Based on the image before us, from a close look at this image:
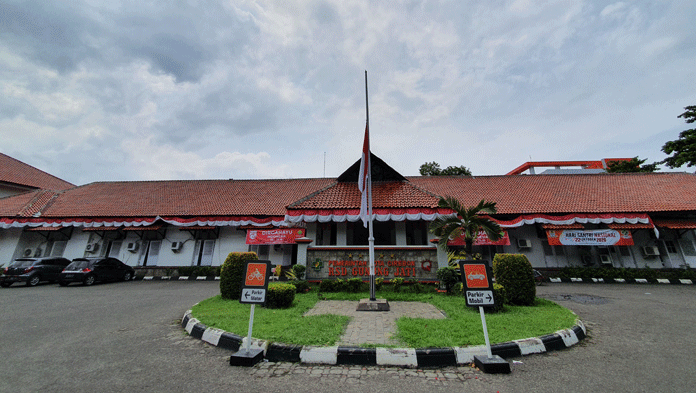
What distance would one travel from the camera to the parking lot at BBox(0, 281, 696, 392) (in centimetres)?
352

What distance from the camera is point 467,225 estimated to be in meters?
9.34

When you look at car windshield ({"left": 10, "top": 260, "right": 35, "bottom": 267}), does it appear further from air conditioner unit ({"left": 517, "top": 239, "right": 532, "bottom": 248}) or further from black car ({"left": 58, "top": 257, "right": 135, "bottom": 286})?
air conditioner unit ({"left": 517, "top": 239, "right": 532, "bottom": 248})

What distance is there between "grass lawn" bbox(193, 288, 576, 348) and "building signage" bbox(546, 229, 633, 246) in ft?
32.5

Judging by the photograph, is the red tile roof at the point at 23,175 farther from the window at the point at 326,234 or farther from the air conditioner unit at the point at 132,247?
the window at the point at 326,234

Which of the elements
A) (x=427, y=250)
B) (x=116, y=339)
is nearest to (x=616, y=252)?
(x=427, y=250)

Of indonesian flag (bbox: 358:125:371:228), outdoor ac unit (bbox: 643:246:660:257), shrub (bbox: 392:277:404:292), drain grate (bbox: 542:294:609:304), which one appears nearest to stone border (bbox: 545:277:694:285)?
outdoor ac unit (bbox: 643:246:660:257)

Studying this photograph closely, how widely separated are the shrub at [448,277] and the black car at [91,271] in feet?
57.9

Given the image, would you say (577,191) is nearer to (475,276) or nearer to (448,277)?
(448,277)

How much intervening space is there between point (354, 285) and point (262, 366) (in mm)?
6058

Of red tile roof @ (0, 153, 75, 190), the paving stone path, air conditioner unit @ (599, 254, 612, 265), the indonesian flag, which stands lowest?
the paving stone path

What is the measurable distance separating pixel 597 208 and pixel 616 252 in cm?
287

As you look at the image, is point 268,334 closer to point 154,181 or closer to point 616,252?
point 616,252

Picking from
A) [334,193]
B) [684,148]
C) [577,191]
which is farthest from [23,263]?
[684,148]

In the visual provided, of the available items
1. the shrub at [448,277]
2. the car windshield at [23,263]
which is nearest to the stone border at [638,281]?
the shrub at [448,277]
